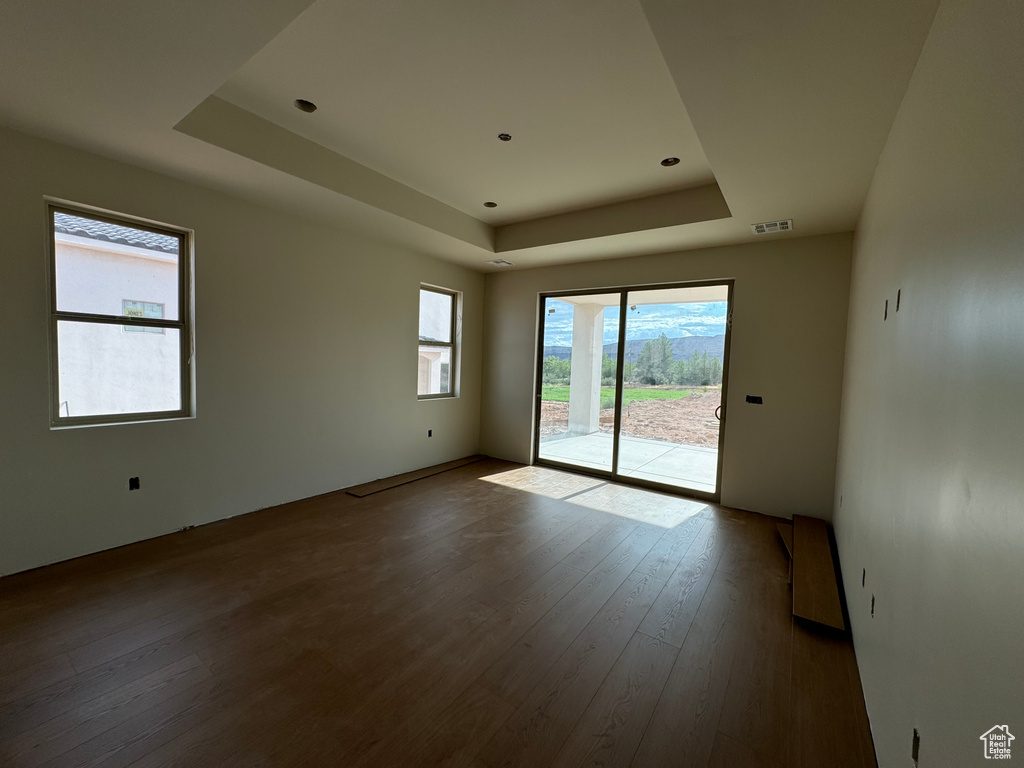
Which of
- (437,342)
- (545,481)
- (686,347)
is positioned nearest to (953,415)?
(686,347)

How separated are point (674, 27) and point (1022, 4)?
106cm

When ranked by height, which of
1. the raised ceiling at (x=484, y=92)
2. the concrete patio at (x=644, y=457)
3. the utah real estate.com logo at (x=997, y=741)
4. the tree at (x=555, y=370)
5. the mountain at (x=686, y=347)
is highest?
the raised ceiling at (x=484, y=92)

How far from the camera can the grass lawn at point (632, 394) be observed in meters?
4.79

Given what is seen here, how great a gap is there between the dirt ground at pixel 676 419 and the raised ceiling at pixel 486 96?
1.79 m

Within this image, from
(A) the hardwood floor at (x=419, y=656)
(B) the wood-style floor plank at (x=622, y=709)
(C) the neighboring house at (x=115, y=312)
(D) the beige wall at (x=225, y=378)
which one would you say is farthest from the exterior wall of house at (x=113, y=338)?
(B) the wood-style floor plank at (x=622, y=709)

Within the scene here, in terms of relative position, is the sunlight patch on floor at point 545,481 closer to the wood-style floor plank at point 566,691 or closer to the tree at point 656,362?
the tree at point 656,362

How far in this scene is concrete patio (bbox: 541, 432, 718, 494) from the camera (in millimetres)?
4648

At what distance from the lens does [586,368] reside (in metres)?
5.48

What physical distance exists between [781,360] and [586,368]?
2.16 meters

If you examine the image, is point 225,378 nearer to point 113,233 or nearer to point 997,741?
point 113,233

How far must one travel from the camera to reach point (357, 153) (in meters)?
3.31

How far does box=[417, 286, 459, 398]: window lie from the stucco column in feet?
5.54

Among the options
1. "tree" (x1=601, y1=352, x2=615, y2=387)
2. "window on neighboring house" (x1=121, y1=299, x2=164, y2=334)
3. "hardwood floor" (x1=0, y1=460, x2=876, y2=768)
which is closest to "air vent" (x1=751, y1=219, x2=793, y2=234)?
"tree" (x1=601, y1=352, x2=615, y2=387)

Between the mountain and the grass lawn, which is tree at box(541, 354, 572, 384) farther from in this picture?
the mountain
